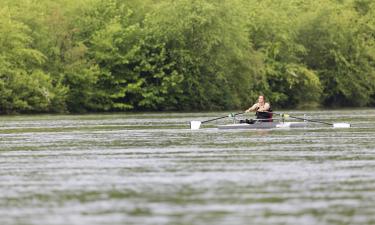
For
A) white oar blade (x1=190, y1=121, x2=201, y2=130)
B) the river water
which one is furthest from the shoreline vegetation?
the river water

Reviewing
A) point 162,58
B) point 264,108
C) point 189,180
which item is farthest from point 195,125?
point 162,58

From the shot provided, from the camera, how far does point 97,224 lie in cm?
1802

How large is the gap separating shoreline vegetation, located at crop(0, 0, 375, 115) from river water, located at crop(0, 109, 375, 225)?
4343 centimetres

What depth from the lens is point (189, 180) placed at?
24172mm

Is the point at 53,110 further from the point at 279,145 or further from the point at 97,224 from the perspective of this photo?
→ the point at 97,224

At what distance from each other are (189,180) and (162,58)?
6643 centimetres

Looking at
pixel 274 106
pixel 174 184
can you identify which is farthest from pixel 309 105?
pixel 174 184

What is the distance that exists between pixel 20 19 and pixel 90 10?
8.73 m

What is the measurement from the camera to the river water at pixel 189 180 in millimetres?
19047

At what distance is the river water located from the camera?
1905 cm

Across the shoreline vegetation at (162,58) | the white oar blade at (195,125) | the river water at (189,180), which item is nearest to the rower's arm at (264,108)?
the white oar blade at (195,125)

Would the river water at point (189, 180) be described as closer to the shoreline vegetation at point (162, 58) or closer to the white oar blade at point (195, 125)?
the white oar blade at point (195, 125)

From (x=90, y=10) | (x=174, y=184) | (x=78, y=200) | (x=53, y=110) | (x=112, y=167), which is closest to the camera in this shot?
(x=78, y=200)

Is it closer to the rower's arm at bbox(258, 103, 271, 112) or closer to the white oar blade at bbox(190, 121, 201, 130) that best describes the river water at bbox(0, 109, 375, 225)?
the white oar blade at bbox(190, 121, 201, 130)
